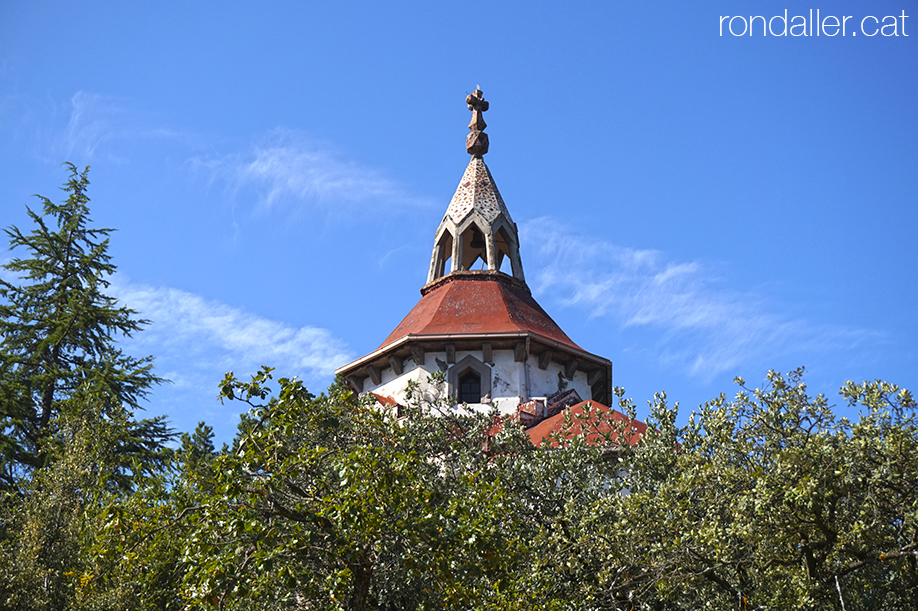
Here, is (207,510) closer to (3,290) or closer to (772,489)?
(772,489)

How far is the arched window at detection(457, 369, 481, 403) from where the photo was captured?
2422 cm

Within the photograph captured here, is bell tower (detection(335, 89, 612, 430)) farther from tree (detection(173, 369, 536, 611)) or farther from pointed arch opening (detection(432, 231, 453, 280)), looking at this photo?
tree (detection(173, 369, 536, 611))

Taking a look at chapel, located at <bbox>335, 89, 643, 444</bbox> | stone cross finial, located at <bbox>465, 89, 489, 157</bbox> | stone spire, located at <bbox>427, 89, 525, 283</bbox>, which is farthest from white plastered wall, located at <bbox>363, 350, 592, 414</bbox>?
stone cross finial, located at <bbox>465, 89, 489, 157</bbox>

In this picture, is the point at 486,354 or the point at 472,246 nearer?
the point at 486,354

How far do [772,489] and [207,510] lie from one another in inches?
245

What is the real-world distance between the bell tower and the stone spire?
113 millimetres

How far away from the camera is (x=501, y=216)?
30.1 metres

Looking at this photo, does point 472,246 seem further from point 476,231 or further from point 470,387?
point 470,387

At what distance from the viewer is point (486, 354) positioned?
2423 centimetres

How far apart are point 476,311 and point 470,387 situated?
8.10ft

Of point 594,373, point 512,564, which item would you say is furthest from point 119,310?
point 512,564

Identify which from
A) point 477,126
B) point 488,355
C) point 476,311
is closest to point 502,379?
point 488,355

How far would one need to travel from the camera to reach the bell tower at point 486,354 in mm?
23969

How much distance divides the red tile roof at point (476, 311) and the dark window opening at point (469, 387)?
1.29 metres
